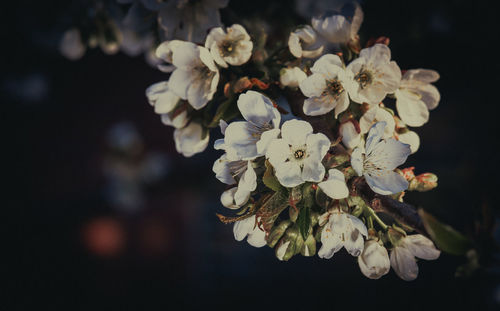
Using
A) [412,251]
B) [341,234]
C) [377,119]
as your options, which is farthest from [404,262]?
[377,119]

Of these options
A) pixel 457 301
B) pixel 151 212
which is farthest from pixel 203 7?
pixel 151 212

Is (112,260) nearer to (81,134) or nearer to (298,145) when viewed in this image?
(81,134)

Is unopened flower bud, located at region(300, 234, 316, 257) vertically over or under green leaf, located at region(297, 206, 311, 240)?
under

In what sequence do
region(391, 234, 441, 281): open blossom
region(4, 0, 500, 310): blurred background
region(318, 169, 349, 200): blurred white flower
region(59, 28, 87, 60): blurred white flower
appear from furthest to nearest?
1. region(4, 0, 500, 310): blurred background
2. region(59, 28, 87, 60): blurred white flower
3. region(391, 234, 441, 281): open blossom
4. region(318, 169, 349, 200): blurred white flower

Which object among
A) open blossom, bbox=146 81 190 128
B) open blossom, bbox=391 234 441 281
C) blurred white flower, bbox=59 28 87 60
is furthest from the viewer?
blurred white flower, bbox=59 28 87 60

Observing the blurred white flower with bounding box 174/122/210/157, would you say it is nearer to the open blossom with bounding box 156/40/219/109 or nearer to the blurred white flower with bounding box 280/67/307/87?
the open blossom with bounding box 156/40/219/109

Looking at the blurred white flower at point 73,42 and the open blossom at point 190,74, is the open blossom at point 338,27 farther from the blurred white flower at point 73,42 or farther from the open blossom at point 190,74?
the blurred white flower at point 73,42

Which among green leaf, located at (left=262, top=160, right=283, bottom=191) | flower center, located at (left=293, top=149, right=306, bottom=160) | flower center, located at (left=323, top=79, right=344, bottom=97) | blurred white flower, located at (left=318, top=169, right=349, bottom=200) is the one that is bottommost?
green leaf, located at (left=262, top=160, right=283, bottom=191)

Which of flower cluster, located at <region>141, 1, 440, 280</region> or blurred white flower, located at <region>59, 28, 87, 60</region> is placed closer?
flower cluster, located at <region>141, 1, 440, 280</region>

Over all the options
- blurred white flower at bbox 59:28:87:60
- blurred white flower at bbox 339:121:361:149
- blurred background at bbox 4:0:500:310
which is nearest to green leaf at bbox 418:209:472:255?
blurred white flower at bbox 339:121:361:149
